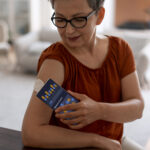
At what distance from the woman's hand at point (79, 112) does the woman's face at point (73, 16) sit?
21 centimetres

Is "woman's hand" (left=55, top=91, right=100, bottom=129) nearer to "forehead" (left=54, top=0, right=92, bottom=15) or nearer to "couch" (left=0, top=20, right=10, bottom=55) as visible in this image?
"forehead" (left=54, top=0, right=92, bottom=15)

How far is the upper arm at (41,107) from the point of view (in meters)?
0.90

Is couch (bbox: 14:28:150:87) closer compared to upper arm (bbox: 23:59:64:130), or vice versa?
upper arm (bbox: 23:59:64:130)

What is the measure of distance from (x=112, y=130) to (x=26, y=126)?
0.33 meters

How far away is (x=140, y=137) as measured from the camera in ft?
8.62

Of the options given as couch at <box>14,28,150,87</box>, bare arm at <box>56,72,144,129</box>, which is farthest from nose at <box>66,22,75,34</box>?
couch at <box>14,28,150,87</box>

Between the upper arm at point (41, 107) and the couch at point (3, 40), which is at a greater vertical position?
the upper arm at point (41, 107)

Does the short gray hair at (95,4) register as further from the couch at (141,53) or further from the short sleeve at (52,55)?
the couch at (141,53)

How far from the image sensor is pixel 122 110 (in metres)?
0.96

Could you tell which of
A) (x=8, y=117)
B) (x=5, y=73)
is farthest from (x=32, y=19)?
(x=8, y=117)

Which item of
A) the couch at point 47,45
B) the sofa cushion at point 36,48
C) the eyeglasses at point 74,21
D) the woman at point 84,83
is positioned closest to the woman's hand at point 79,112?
the woman at point 84,83

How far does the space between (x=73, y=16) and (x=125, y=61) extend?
0.93 ft

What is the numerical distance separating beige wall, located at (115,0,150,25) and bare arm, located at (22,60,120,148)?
6386mm

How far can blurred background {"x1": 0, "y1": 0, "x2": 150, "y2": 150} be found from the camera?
3.02 meters
